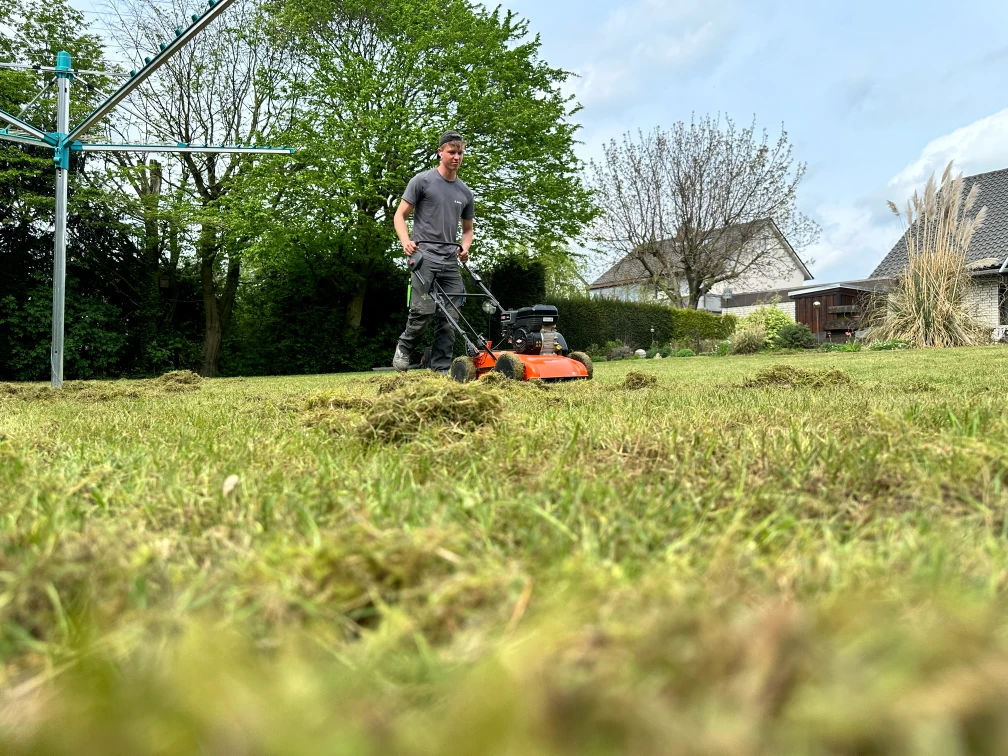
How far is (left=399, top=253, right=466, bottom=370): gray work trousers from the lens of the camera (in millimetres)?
6523

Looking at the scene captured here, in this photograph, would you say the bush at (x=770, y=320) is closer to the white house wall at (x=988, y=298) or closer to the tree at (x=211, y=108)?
the white house wall at (x=988, y=298)

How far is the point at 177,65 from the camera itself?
683 inches

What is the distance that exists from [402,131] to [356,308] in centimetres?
427

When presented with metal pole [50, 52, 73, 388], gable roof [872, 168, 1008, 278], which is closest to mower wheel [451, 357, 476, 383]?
metal pole [50, 52, 73, 388]

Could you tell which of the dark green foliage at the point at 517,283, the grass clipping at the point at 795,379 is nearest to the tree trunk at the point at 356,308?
the dark green foliage at the point at 517,283

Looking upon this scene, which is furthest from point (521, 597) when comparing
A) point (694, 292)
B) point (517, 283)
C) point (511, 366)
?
point (694, 292)

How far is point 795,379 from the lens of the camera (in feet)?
17.1

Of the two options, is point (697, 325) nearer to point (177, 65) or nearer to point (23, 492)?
point (177, 65)

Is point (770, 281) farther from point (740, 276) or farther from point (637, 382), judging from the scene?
point (637, 382)

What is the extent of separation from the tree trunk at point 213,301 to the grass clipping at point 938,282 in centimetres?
1438

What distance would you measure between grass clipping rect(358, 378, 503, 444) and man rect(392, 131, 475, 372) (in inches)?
149

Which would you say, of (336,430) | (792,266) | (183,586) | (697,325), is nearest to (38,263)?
(336,430)

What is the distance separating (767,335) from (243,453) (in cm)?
1891

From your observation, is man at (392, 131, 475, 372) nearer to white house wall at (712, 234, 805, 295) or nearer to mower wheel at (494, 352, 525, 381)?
mower wheel at (494, 352, 525, 381)
